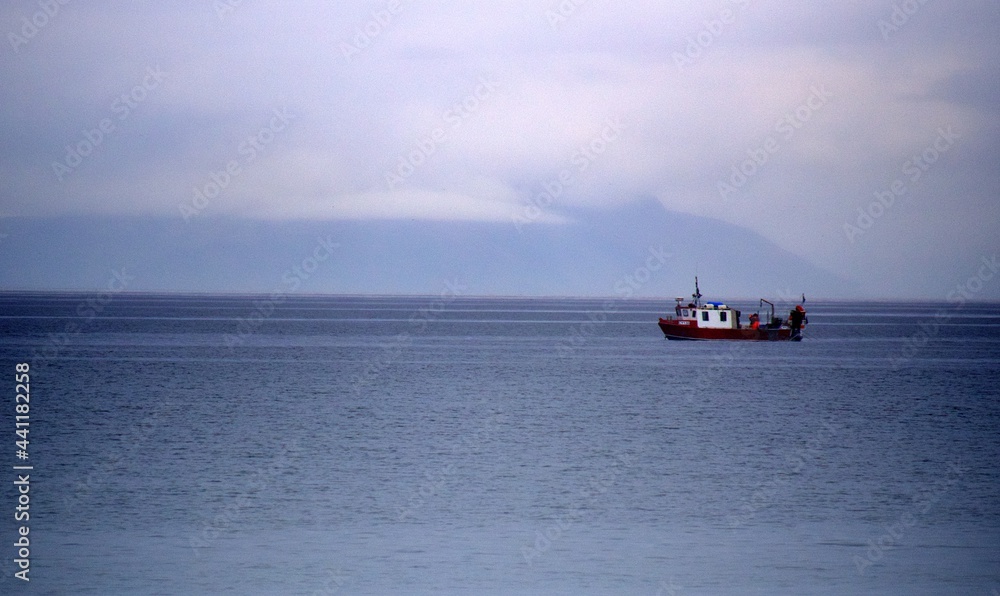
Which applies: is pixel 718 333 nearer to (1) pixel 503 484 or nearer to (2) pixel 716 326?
(2) pixel 716 326

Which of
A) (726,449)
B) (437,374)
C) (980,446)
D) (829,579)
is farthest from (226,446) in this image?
(437,374)

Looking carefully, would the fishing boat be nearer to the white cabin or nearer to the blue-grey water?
the white cabin

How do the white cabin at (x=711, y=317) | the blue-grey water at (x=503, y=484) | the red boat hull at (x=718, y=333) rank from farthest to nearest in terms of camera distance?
the white cabin at (x=711, y=317), the red boat hull at (x=718, y=333), the blue-grey water at (x=503, y=484)

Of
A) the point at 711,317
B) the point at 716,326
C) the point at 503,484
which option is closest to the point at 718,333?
the point at 716,326

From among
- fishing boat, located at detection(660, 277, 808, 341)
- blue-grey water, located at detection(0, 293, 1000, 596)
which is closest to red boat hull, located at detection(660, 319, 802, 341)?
fishing boat, located at detection(660, 277, 808, 341)

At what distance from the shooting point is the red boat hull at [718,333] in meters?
93.3

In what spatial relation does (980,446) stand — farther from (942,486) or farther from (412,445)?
(412,445)

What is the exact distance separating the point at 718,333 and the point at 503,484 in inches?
2630

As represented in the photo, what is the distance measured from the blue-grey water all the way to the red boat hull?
27665 millimetres

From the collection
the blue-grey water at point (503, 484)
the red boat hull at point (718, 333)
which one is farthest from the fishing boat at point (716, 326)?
the blue-grey water at point (503, 484)

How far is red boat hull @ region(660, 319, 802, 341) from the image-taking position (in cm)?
9331

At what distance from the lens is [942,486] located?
29250 millimetres

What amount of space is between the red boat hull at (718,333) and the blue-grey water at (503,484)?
2766cm

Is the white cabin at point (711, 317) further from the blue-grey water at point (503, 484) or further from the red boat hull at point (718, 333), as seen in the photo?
the blue-grey water at point (503, 484)
